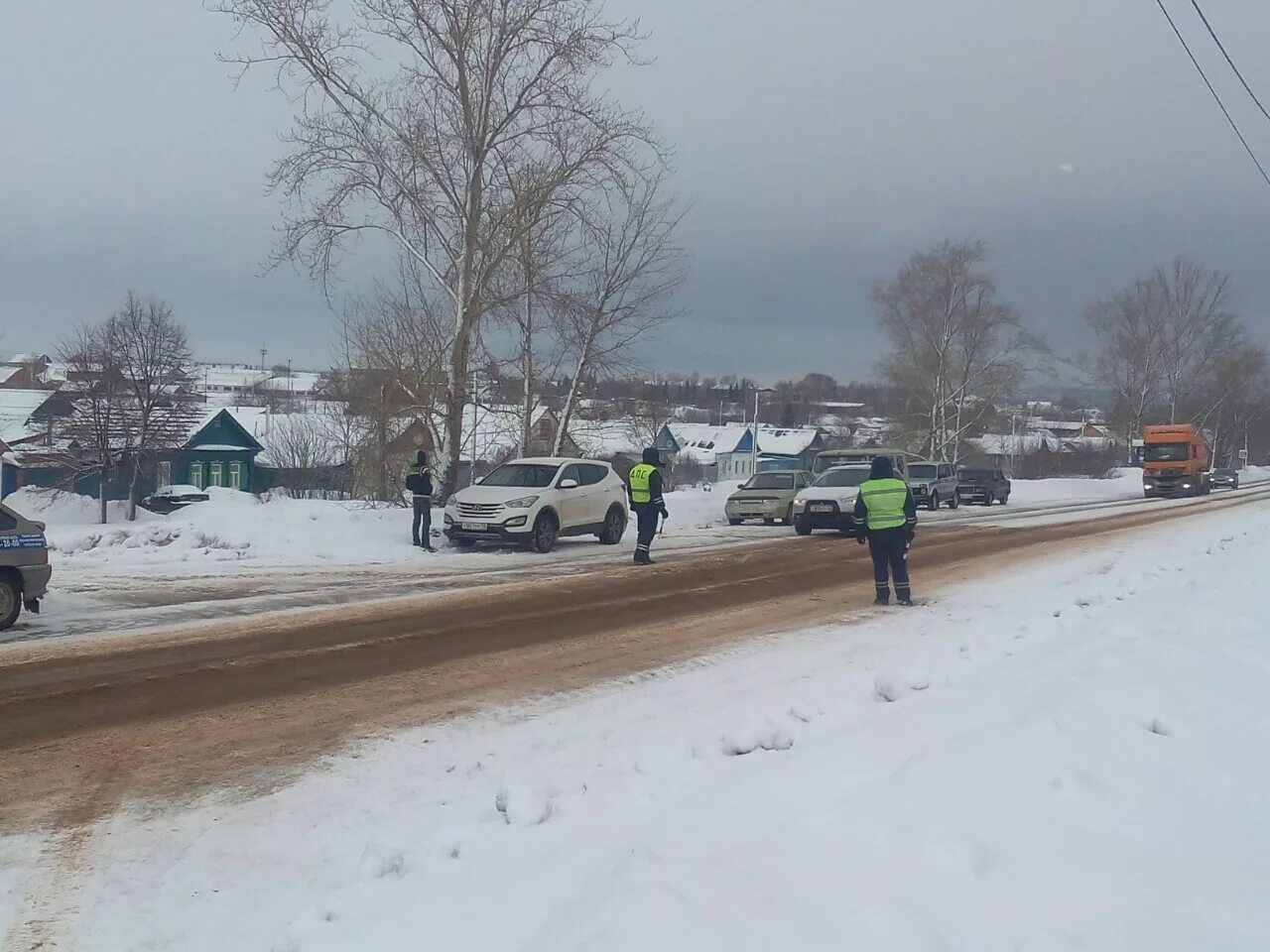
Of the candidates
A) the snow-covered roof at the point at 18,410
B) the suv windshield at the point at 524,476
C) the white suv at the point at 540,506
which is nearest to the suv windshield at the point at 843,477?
the white suv at the point at 540,506

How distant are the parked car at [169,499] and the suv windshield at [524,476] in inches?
1526

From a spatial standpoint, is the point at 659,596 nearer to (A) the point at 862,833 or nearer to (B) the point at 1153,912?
(A) the point at 862,833

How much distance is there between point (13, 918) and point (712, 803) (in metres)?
2.97

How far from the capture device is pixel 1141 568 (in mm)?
15461

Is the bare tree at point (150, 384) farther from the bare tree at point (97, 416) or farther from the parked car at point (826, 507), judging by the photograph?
the parked car at point (826, 507)

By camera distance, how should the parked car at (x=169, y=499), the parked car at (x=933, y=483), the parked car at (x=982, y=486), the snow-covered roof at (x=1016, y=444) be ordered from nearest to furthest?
1. the parked car at (x=933, y=483)
2. the parked car at (x=982, y=486)
3. the parked car at (x=169, y=499)
4. the snow-covered roof at (x=1016, y=444)

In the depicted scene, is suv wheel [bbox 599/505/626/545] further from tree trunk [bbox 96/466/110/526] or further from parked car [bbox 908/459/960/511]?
tree trunk [bbox 96/466/110/526]

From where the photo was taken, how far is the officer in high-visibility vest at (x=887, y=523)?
40.7 feet

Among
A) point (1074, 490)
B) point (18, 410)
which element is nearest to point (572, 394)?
point (1074, 490)

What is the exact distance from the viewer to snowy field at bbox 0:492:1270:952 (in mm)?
3531

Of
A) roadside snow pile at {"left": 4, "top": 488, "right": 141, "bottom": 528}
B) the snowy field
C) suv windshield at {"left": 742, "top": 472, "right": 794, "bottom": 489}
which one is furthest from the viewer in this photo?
A: roadside snow pile at {"left": 4, "top": 488, "right": 141, "bottom": 528}

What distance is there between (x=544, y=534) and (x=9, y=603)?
9.65m

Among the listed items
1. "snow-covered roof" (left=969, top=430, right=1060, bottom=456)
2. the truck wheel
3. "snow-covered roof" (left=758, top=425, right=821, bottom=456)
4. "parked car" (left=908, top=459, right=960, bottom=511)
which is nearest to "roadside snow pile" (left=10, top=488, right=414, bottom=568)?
the truck wheel

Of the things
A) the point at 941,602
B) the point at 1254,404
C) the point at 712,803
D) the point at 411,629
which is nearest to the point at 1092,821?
the point at 712,803
